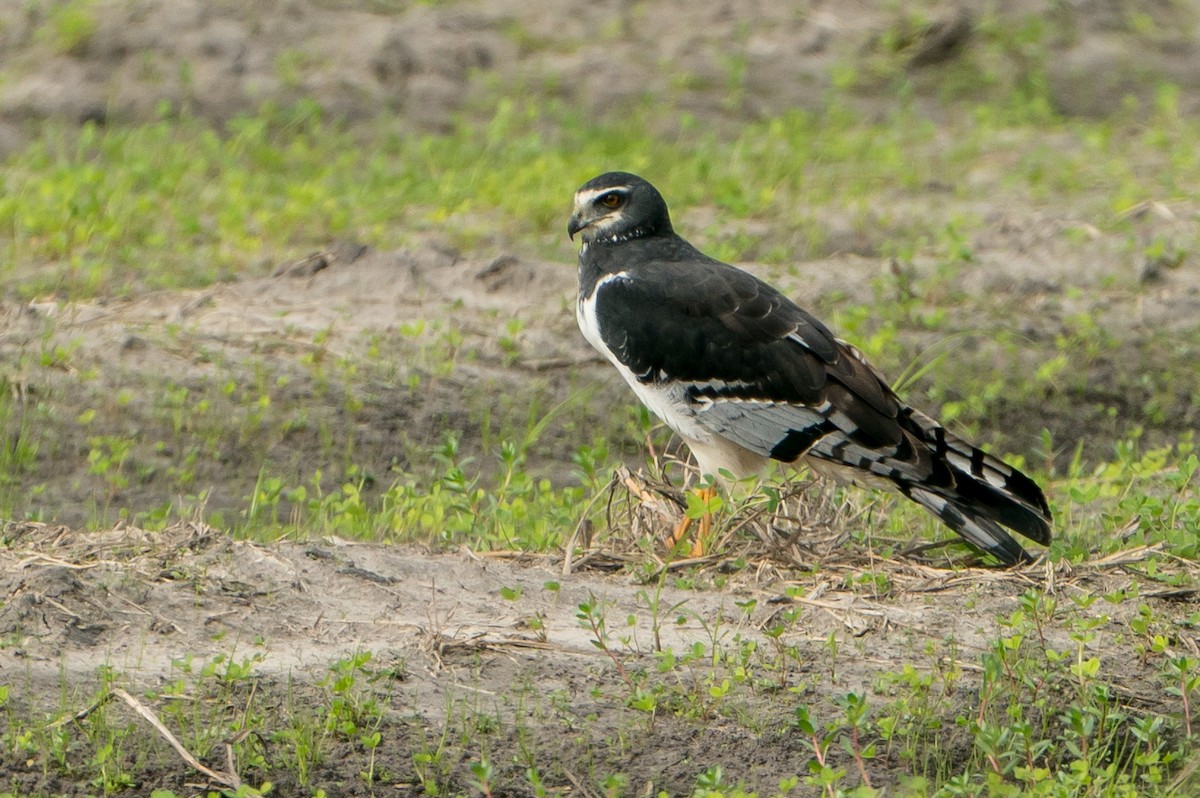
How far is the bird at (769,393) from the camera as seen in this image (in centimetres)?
623

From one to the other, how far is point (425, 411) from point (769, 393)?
86.2 inches

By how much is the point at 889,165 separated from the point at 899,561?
574 cm

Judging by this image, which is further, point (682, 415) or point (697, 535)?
point (682, 415)

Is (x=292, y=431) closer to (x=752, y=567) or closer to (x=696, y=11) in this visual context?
(x=752, y=567)

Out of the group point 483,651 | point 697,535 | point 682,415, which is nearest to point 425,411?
point 682,415

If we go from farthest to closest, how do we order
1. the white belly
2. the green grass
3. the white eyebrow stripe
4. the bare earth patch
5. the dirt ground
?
the green grass, the white eyebrow stripe, the white belly, the dirt ground, the bare earth patch

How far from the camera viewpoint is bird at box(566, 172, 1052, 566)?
623 cm

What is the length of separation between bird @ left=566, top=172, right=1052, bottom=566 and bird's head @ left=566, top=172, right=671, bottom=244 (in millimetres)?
338

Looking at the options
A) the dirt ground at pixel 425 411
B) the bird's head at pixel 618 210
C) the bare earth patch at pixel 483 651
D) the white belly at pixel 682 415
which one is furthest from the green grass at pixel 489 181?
the bare earth patch at pixel 483 651

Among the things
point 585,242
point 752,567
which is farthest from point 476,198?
point 752,567

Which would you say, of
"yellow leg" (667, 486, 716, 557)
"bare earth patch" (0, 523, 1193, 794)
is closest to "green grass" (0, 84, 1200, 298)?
"yellow leg" (667, 486, 716, 557)

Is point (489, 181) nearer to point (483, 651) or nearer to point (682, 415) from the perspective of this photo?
point (682, 415)

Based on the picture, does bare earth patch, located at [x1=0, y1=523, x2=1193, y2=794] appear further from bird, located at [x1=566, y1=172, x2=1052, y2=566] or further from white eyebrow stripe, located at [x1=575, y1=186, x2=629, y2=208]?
white eyebrow stripe, located at [x1=575, y1=186, x2=629, y2=208]

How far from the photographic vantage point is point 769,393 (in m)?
6.40
